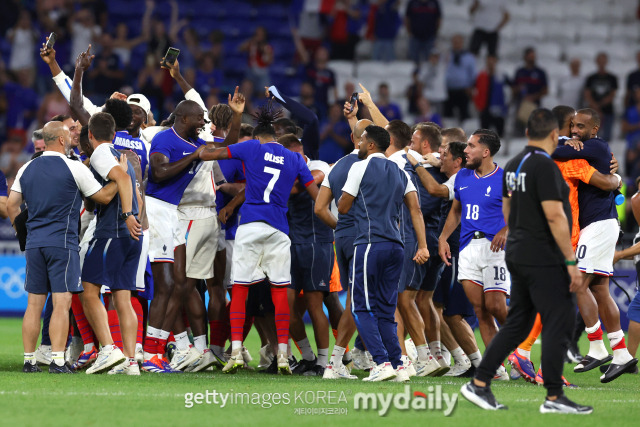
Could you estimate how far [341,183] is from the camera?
9562 mm

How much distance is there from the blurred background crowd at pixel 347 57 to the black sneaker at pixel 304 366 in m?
10.1

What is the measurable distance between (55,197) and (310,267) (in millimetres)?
2758

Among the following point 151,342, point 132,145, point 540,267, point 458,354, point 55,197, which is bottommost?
point 458,354

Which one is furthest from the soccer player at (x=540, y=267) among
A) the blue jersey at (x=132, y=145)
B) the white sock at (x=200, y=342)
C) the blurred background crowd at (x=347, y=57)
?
the blurred background crowd at (x=347, y=57)

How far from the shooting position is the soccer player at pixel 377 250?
29.7 ft

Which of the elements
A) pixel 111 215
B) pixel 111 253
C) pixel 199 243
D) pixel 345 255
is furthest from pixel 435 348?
pixel 111 215

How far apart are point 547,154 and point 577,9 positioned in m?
19.1

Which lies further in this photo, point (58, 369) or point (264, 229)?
point (264, 229)

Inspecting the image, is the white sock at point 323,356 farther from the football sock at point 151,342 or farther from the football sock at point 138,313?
the football sock at point 138,313

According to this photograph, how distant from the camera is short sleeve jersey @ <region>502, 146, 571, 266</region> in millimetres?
7211

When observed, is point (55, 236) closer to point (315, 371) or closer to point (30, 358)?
→ point (30, 358)

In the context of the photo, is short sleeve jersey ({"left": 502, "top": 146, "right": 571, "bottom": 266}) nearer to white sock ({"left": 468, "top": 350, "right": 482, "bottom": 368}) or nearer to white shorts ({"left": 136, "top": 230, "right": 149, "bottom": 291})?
white sock ({"left": 468, "top": 350, "right": 482, "bottom": 368})

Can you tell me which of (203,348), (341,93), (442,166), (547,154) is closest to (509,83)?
(341,93)

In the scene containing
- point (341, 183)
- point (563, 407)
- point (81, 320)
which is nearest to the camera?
point (563, 407)
